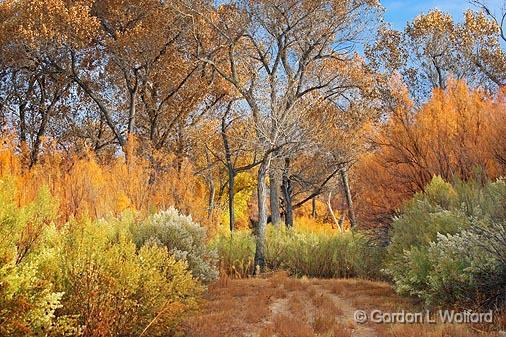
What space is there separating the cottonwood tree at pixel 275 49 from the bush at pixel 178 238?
3943 mm

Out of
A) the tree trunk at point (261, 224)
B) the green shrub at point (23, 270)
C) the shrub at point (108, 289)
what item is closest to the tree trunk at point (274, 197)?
the tree trunk at point (261, 224)

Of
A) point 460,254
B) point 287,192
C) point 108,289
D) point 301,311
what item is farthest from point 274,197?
point 108,289

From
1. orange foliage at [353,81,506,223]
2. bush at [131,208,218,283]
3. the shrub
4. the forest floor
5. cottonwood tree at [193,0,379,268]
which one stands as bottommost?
the forest floor

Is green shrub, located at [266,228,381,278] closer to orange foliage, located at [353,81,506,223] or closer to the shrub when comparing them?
orange foliage, located at [353,81,506,223]

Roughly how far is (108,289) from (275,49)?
38.2 ft

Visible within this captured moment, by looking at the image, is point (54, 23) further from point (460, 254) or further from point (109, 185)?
point (460, 254)

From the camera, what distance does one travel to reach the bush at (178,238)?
27.0 feet

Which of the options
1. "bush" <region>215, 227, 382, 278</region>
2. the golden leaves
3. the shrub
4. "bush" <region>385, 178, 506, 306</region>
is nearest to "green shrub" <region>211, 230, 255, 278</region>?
"bush" <region>215, 227, 382, 278</region>

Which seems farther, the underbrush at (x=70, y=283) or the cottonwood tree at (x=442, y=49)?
the cottonwood tree at (x=442, y=49)

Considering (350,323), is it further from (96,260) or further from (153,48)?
(153,48)

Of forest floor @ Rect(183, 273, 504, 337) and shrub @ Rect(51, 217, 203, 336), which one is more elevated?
shrub @ Rect(51, 217, 203, 336)

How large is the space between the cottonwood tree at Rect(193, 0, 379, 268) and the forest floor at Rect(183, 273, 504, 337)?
3364mm

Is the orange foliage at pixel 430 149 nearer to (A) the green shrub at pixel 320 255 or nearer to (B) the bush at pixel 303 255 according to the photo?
(A) the green shrub at pixel 320 255

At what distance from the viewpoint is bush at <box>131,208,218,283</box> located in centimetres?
823
